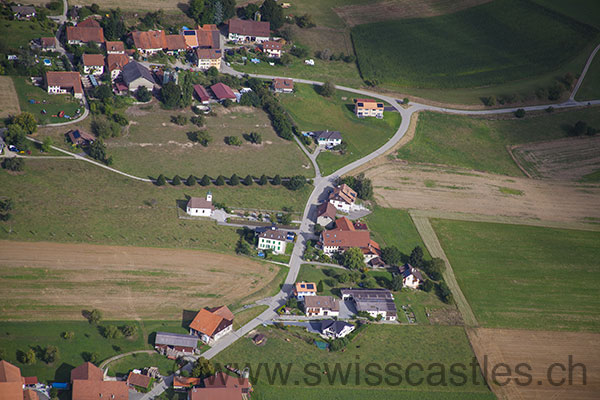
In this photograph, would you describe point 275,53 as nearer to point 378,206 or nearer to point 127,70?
point 127,70

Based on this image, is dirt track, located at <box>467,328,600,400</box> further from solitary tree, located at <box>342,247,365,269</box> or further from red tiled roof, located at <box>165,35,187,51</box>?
red tiled roof, located at <box>165,35,187,51</box>

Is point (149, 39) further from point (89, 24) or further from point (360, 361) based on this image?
point (360, 361)

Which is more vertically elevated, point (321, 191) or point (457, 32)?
point (457, 32)

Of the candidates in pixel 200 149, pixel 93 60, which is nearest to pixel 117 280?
pixel 200 149

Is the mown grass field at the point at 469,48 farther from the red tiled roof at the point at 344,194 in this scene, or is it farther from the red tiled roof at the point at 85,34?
the red tiled roof at the point at 85,34

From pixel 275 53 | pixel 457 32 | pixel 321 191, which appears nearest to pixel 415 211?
pixel 321 191

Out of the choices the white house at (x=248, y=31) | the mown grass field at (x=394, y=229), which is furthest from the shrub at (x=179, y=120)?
the mown grass field at (x=394, y=229)

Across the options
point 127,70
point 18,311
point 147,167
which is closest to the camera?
point 18,311
